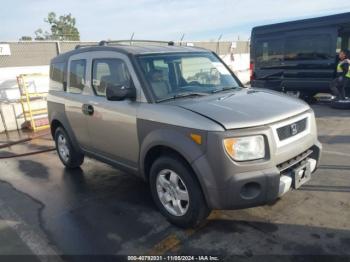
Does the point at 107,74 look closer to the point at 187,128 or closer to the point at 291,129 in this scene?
the point at 187,128

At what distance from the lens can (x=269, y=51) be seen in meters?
10.5

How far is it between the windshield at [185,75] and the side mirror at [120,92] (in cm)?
23

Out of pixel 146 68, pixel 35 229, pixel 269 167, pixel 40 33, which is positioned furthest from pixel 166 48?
pixel 40 33

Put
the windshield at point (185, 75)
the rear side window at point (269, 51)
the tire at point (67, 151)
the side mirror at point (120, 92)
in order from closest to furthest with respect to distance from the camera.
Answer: the side mirror at point (120, 92)
the windshield at point (185, 75)
the tire at point (67, 151)
the rear side window at point (269, 51)

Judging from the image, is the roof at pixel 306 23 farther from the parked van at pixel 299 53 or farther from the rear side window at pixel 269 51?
the rear side window at pixel 269 51

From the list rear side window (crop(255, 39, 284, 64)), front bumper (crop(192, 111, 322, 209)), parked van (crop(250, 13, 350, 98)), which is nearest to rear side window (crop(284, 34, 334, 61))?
parked van (crop(250, 13, 350, 98))

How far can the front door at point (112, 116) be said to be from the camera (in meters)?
3.86

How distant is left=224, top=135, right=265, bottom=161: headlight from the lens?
294 centimetres

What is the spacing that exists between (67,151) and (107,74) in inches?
77.5

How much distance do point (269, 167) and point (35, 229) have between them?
2.68 metres

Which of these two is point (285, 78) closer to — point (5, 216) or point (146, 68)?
point (146, 68)

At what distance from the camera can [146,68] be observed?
12.6 ft

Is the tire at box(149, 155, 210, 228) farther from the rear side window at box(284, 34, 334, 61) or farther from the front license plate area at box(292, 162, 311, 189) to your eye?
the rear side window at box(284, 34, 334, 61)

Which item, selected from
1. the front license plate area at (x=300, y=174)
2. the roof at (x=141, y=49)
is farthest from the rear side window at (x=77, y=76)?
the front license plate area at (x=300, y=174)
